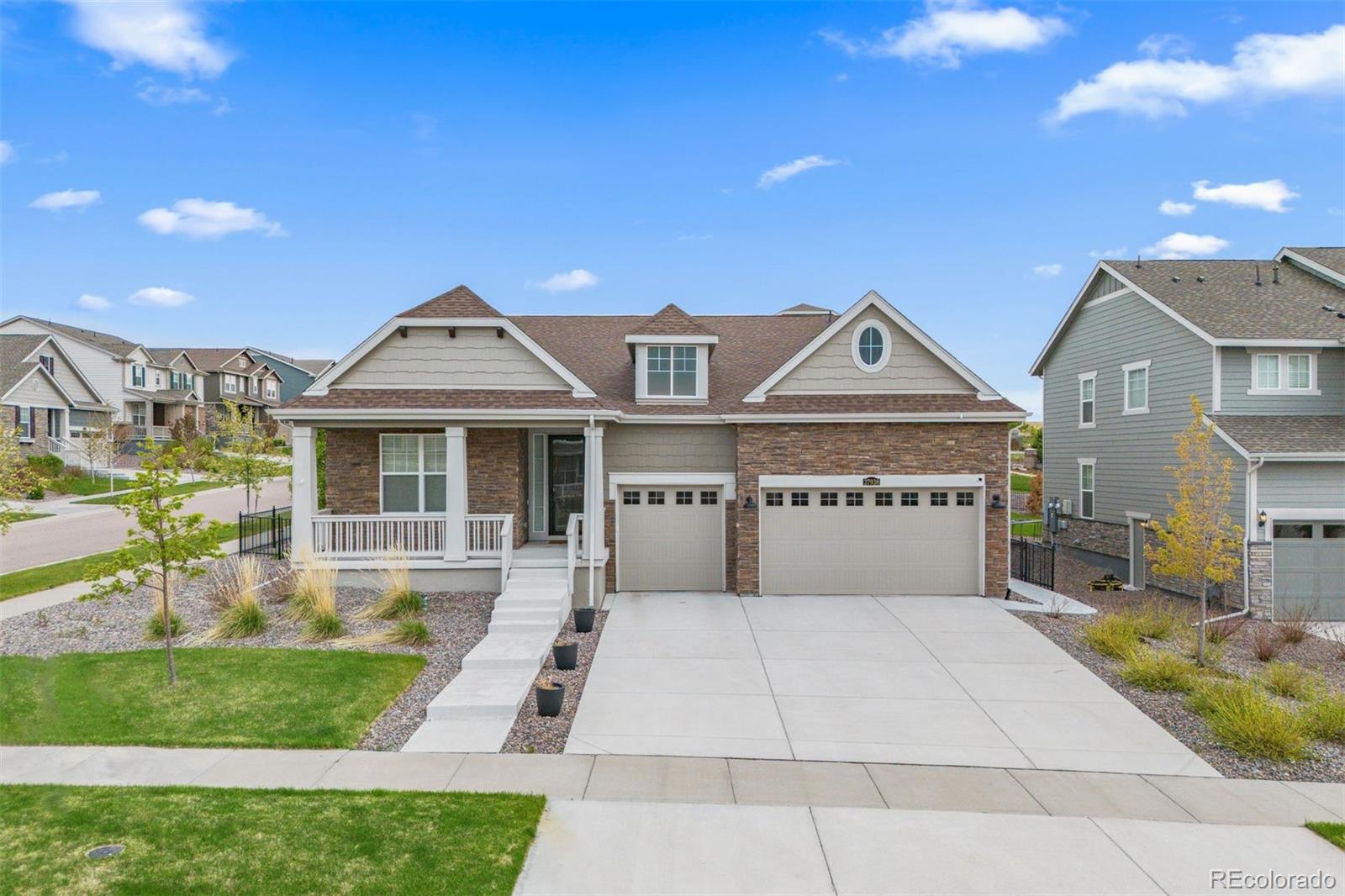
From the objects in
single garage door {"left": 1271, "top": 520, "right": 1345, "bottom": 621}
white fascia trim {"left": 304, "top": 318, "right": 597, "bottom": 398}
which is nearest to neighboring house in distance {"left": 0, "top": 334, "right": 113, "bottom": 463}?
white fascia trim {"left": 304, "top": 318, "right": 597, "bottom": 398}

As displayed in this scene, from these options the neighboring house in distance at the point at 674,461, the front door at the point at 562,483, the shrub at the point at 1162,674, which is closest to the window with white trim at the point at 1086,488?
the neighboring house in distance at the point at 674,461

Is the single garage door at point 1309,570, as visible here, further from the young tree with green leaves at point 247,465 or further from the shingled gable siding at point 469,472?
the young tree with green leaves at point 247,465

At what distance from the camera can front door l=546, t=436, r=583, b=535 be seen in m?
14.8

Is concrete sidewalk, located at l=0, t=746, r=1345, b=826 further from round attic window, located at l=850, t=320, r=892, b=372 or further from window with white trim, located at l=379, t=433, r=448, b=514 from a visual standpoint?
round attic window, located at l=850, t=320, r=892, b=372

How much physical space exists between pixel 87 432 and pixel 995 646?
3907cm

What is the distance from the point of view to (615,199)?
23.5m

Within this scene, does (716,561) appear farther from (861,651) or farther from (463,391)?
(463,391)

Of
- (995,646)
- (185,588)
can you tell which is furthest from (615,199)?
(995,646)

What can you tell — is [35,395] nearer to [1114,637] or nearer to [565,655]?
[565,655]

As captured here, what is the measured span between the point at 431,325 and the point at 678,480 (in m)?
5.76

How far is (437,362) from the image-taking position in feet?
44.3

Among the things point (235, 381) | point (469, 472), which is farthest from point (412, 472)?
point (235, 381)

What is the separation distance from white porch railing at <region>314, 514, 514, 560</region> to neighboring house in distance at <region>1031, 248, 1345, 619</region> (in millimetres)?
15206

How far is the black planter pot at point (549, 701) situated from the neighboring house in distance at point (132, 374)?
46406mm
